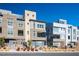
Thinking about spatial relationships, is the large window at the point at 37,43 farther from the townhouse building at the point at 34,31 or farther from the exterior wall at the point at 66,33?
the exterior wall at the point at 66,33

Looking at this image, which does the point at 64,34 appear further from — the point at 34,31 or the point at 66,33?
the point at 34,31

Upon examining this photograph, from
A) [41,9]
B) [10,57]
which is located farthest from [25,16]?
[10,57]

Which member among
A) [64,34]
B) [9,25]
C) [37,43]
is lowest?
[37,43]

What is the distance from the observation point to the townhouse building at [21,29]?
680 cm

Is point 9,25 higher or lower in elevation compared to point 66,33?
higher

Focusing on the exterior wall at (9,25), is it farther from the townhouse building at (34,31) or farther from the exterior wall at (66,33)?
the exterior wall at (66,33)

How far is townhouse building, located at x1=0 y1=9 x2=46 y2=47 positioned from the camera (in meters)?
6.80

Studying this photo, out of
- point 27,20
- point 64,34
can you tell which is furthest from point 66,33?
point 27,20

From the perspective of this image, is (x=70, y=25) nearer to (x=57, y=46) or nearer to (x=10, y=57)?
(x=57, y=46)

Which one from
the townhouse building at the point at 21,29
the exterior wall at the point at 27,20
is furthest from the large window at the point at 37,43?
the exterior wall at the point at 27,20

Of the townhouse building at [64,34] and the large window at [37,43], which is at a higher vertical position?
the townhouse building at [64,34]

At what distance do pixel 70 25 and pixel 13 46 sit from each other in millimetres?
1130

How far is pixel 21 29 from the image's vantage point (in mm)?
6828

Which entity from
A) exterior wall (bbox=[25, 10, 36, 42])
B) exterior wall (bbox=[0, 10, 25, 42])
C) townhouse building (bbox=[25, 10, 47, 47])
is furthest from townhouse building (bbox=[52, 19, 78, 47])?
exterior wall (bbox=[0, 10, 25, 42])
